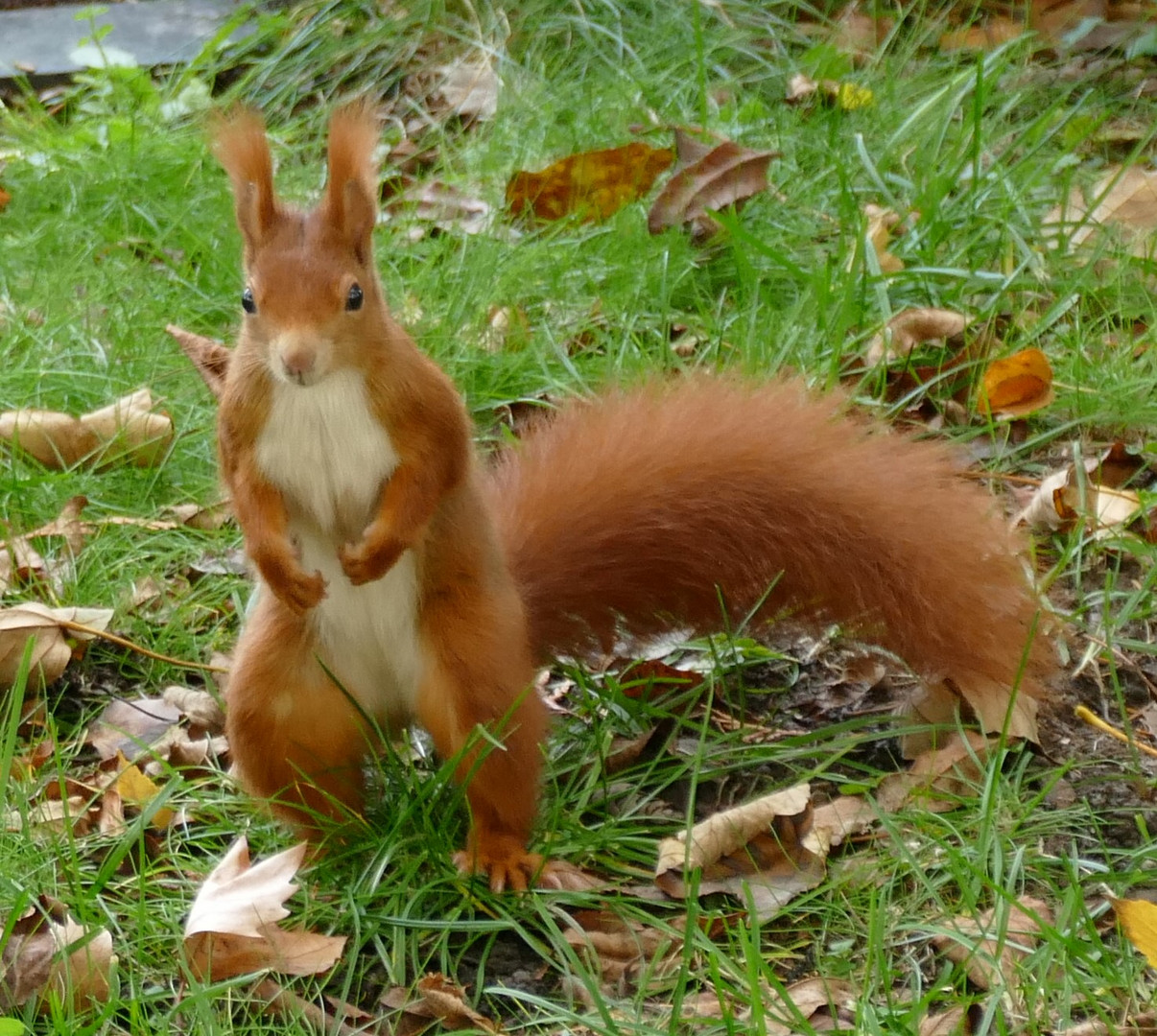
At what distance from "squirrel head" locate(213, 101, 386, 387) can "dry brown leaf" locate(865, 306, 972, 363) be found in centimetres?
111

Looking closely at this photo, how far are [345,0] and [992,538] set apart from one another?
2.92 meters

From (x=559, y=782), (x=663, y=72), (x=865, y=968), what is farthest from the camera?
(x=663, y=72)

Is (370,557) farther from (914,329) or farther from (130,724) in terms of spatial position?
(914,329)

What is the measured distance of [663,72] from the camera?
352 cm

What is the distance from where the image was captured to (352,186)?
161cm

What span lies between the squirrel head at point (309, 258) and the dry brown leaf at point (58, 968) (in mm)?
570

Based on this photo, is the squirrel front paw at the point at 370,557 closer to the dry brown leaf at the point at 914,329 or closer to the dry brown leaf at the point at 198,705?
the dry brown leaf at the point at 198,705

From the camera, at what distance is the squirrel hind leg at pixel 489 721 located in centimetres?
170

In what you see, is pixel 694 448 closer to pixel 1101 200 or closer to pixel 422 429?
pixel 422 429

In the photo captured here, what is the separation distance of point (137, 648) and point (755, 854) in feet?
2.86

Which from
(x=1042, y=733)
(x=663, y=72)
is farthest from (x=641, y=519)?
(x=663, y=72)

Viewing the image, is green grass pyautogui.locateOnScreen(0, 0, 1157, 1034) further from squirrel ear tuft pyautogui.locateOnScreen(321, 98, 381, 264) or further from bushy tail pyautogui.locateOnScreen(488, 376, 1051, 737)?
squirrel ear tuft pyautogui.locateOnScreen(321, 98, 381, 264)

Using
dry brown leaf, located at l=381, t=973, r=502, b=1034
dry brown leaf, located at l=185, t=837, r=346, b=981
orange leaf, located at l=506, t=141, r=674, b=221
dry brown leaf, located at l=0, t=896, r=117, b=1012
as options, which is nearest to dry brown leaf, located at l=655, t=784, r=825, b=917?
dry brown leaf, located at l=381, t=973, r=502, b=1034

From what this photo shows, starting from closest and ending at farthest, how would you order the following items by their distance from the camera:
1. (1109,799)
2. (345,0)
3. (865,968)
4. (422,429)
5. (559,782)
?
(865,968) → (422,429) → (1109,799) → (559,782) → (345,0)
